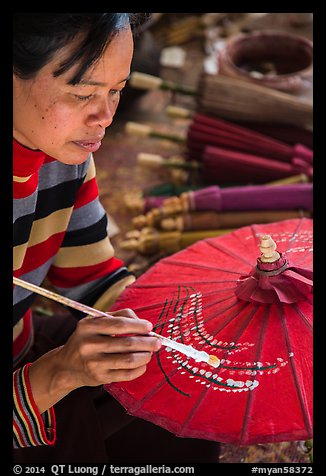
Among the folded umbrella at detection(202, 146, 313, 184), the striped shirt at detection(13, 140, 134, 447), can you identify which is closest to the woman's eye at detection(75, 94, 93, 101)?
the striped shirt at detection(13, 140, 134, 447)

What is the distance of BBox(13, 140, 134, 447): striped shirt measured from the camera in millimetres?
1241

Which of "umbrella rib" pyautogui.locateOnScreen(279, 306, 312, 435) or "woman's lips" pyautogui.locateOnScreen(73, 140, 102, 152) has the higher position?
"woman's lips" pyautogui.locateOnScreen(73, 140, 102, 152)

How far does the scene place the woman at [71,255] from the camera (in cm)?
102

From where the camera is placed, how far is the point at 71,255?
1582 millimetres

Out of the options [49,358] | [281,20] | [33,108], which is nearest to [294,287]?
[49,358]

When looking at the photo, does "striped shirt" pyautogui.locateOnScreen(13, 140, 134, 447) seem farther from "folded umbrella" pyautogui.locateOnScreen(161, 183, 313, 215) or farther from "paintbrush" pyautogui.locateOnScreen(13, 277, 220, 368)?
"folded umbrella" pyautogui.locateOnScreen(161, 183, 313, 215)

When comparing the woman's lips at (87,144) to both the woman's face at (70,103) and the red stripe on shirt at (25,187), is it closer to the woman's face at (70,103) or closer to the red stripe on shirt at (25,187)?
the woman's face at (70,103)

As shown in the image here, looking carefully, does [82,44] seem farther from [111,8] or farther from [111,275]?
[111,275]

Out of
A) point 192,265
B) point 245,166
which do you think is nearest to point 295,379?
point 192,265

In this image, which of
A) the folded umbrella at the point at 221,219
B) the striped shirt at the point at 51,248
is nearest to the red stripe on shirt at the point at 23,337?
the striped shirt at the point at 51,248

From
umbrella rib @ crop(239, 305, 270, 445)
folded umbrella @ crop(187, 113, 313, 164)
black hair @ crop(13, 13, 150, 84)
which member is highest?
black hair @ crop(13, 13, 150, 84)

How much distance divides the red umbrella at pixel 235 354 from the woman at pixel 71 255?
0.10m

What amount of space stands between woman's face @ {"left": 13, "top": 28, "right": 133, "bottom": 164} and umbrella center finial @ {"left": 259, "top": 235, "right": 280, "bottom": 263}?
34 cm

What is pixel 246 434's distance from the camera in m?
1.09
